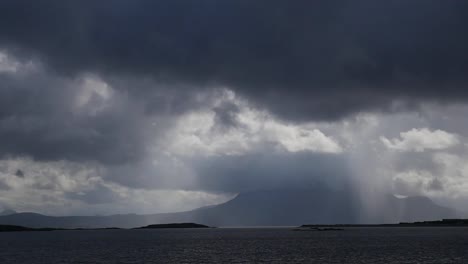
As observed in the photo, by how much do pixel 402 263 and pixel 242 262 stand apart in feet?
130

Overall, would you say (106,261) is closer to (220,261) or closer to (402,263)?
(220,261)

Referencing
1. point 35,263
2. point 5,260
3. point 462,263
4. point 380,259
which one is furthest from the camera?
point 5,260

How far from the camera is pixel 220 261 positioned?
12888cm

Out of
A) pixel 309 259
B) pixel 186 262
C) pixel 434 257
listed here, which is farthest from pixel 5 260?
pixel 434 257

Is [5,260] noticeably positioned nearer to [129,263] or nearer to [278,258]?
[129,263]

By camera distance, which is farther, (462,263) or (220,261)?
(220,261)

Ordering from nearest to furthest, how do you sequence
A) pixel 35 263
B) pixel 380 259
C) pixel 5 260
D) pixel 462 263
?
pixel 462 263, pixel 380 259, pixel 35 263, pixel 5 260

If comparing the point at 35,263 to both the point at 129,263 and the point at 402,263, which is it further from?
the point at 402,263

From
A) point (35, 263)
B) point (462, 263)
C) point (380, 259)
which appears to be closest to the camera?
point (462, 263)

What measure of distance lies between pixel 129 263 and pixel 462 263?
8136 centimetres

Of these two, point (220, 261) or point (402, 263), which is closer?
point (402, 263)

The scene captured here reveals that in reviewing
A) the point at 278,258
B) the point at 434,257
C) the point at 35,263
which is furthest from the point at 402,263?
the point at 35,263

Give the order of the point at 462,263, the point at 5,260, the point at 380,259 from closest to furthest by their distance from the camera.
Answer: the point at 462,263, the point at 380,259, the point at 5,260

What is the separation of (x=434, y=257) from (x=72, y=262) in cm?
9752
